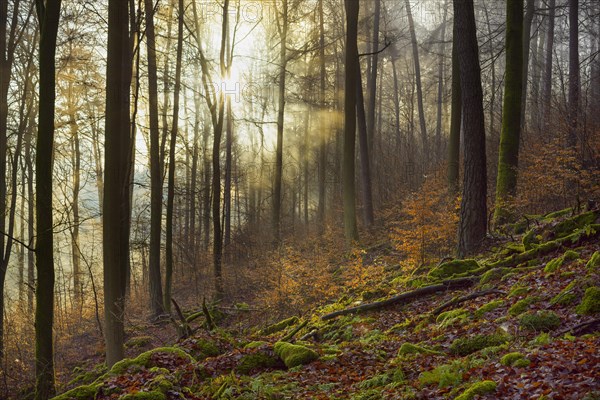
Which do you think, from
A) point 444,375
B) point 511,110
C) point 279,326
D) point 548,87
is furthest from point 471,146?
point 548,87

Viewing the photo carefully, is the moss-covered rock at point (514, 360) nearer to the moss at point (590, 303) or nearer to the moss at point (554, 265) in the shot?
the moss at point (590, 303)

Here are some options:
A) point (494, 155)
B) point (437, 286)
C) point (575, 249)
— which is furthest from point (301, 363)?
point (494, 155)

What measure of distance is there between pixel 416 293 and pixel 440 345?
286 centimetres

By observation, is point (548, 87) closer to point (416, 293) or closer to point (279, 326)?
point (416, 293)

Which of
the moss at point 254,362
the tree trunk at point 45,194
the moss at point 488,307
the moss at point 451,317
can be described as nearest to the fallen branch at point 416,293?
the moss at point 451,317

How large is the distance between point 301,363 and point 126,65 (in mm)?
7165

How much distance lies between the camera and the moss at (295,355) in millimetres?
7941

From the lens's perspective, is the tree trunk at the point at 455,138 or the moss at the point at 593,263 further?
the tree trunk at the point at 455,138

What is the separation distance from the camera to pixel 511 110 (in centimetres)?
1295

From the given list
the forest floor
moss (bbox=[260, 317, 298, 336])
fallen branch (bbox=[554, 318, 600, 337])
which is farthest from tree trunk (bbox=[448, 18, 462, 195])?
fallen branch (bbox=[554, 318, 600, 337])

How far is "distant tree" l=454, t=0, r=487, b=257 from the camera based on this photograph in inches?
443

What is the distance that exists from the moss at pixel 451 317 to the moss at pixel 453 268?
2.00 m

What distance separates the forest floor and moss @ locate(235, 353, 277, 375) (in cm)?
2

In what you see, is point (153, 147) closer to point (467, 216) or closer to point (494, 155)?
point (467, 216)
